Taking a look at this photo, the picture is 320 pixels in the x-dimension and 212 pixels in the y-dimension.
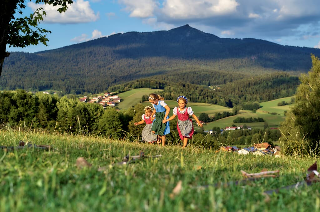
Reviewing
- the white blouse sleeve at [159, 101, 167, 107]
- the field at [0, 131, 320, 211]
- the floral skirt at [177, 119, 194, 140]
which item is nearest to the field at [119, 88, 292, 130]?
the white blouse sleeve at [159, 101, 167, 107]

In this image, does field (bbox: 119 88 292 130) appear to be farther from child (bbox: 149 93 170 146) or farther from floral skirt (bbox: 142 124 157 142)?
child (bbox: 149 93 170 146)

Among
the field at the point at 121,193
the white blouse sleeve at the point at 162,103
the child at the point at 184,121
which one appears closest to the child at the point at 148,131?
the white blouse sleeve at the point at 162,103

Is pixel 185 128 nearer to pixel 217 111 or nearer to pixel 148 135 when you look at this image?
pixel 148 135

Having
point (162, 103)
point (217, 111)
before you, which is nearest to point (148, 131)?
point (162, 103)

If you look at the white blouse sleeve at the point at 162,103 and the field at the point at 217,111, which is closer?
the white blouse sleeve at the point at 162,103

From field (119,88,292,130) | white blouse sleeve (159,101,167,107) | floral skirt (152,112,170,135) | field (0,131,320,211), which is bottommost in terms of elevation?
field (119,88,292,130)

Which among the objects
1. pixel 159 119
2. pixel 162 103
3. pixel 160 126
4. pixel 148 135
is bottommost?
pixel 148 135

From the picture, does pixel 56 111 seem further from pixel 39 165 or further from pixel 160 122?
pixel 39 165

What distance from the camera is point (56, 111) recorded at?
45906 millimetres

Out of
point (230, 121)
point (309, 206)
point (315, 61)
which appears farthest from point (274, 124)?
point (309, 206)

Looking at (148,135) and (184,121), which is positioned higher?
(184,121)

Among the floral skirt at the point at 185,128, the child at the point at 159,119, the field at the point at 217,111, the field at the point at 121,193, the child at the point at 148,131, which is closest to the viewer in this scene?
the field at the point at 121,193

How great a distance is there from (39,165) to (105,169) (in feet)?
3.09

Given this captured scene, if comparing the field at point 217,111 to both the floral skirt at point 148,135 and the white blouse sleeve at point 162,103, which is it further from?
the white blouse sleeve at point 162,103
